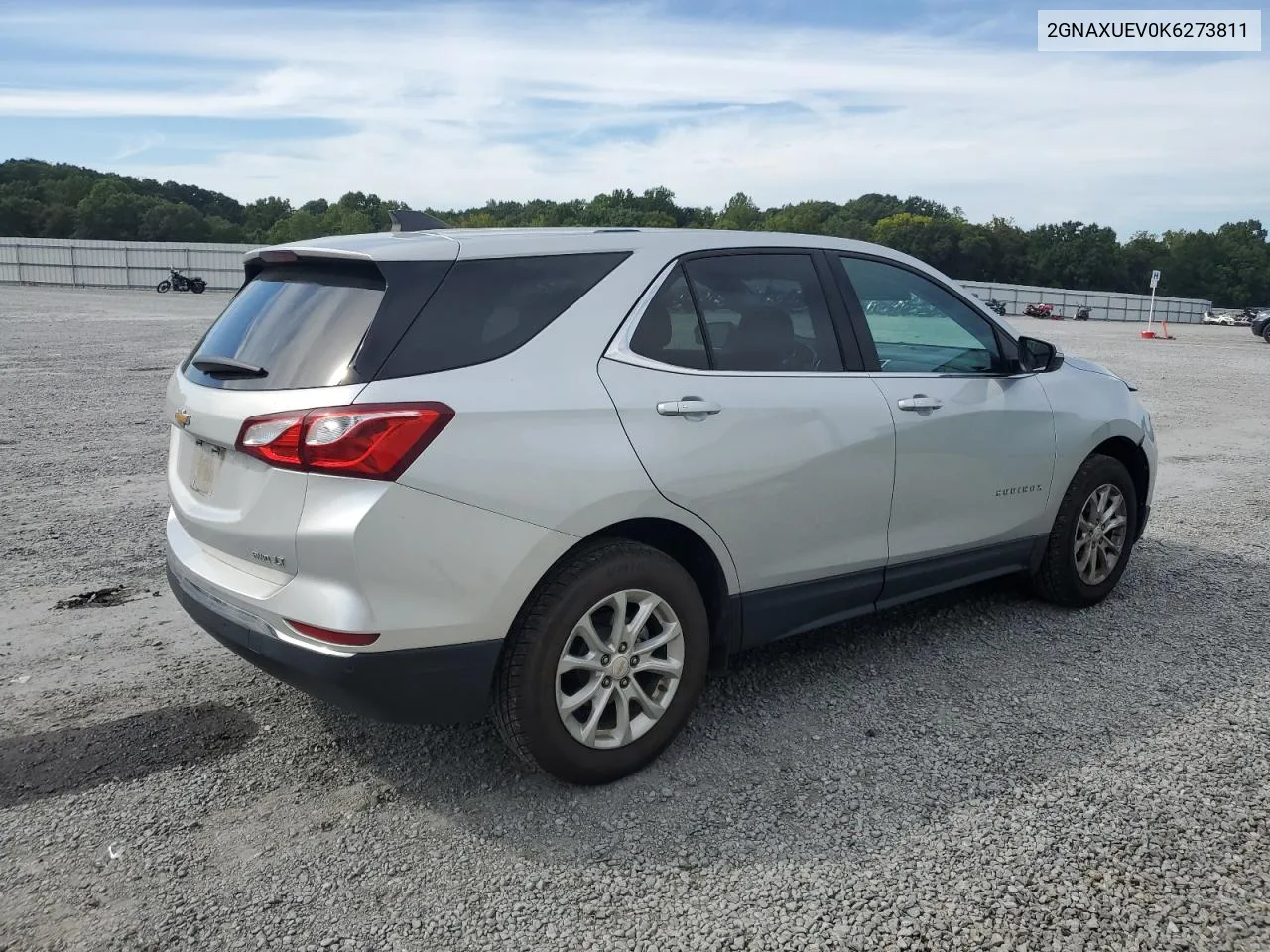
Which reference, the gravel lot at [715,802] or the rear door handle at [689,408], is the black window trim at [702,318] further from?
the gravel lot at [715,802]

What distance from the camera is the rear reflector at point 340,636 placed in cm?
292

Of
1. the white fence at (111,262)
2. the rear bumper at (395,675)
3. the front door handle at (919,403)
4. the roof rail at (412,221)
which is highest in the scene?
the white fence at (111,262)

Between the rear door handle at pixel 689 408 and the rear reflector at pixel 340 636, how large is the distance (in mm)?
1150

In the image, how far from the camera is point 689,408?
136 inches

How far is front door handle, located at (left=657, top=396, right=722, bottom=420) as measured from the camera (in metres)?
3.41

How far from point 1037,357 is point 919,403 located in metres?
0.95

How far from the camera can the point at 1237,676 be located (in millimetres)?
4371

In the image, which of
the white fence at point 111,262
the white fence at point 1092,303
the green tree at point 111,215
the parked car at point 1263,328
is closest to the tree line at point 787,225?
the green tree at point 111,215

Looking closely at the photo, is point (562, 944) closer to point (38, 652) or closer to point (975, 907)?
point (975, 907)

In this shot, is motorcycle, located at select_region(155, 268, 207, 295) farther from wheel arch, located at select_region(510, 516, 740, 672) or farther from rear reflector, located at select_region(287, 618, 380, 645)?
rear reflector, located at select_region(287, 618, 380, 645)

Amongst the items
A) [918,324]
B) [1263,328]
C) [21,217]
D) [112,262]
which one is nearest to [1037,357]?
[918,324]

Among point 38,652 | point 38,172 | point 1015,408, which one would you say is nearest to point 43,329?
point 38,652

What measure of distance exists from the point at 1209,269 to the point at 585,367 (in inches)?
5363

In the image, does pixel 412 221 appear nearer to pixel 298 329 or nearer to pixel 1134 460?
pixel 298 329
